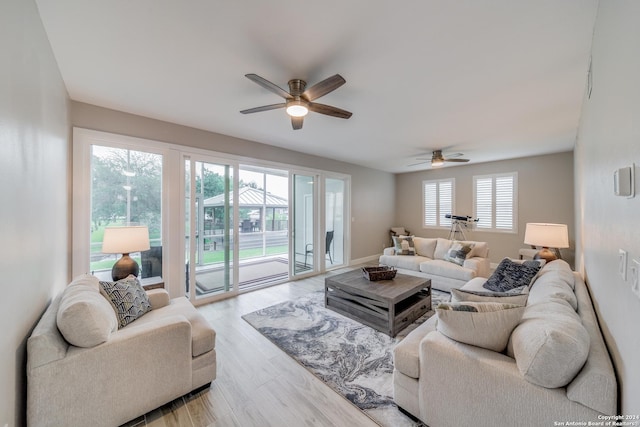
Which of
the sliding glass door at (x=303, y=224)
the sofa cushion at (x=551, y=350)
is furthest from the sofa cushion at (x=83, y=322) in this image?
the sliding glass door at (x=303, y=224)

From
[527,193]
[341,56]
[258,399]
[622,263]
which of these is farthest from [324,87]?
[527,193]

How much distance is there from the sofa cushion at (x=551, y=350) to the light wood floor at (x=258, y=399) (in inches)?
40.9

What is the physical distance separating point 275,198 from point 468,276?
5.65 meters

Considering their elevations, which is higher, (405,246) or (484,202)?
(484,202)

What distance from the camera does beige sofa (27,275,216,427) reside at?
1.32m

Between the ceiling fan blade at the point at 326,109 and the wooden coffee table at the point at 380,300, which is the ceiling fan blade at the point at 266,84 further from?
the wooden coffee table at the point at 380,300

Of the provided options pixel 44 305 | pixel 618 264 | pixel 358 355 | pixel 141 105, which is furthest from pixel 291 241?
pixel 618 264

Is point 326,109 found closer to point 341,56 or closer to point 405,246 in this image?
point 341,56

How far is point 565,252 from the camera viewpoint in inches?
195

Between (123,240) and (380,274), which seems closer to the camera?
(123,240)

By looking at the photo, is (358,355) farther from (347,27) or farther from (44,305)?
(347,27)

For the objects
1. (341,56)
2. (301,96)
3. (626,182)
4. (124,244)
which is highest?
(341,56)

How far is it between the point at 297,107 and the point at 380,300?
221cm

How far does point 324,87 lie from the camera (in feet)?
6.46
